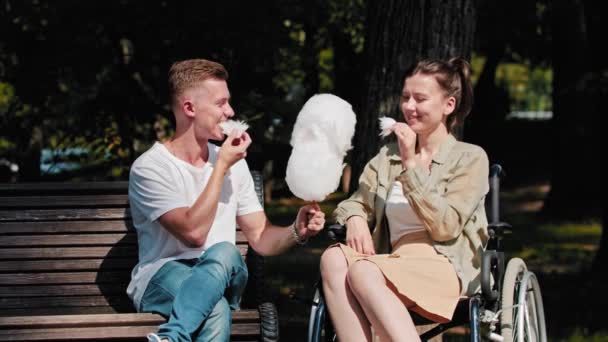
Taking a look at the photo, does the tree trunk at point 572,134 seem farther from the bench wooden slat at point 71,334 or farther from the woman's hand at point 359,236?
the bench wooden slat at point 71,334

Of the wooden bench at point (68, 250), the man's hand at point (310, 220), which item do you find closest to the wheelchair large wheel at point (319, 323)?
the man's hand at point (310, 220)

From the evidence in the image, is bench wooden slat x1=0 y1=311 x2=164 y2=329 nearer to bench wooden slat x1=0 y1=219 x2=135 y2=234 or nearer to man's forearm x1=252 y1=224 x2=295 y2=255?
man's forearm x1=252 y1=224 x2=295 y2=255

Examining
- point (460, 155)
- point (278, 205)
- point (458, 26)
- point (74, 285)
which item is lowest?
point (278, 205)

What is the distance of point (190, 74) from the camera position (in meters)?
4.38

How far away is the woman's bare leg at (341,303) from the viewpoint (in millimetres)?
4246

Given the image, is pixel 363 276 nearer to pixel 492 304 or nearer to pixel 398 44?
pixel 492 304

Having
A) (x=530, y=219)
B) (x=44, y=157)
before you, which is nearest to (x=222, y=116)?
(x=44, y=157)

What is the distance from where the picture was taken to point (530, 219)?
50.5 ft

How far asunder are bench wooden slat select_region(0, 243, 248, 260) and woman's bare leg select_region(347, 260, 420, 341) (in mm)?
848

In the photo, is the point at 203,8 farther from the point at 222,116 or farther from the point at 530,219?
the point at 530,219

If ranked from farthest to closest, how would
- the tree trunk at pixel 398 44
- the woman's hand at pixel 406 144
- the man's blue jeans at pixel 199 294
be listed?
the tree trunk at pixel 398 44
the woman's hand at pixel 406 144
the man's blue jeans at pixel 199 294

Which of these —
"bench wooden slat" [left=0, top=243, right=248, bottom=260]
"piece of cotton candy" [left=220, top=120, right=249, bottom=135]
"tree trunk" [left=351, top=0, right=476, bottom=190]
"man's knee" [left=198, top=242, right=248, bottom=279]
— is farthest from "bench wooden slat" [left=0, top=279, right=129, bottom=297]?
"tree trunk" [left=351, top=0, right=476, bottom=190]

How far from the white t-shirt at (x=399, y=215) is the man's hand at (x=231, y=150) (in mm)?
867

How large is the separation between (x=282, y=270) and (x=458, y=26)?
5.17 metres
